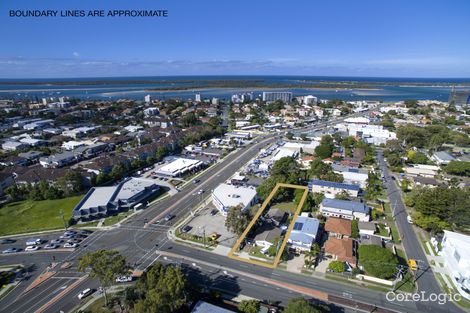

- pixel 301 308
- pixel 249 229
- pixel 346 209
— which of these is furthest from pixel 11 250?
pixel 346 209

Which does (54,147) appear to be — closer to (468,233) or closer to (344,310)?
(344,310)

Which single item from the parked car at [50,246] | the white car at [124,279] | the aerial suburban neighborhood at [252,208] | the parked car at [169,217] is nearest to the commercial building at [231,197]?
the aerial suburban neighborhood at [252,208]

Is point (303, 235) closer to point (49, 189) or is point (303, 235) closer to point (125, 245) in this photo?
point (125, 245)

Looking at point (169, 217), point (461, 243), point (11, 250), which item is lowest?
point (11, 250)

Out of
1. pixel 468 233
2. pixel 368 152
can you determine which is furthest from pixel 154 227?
pixel 368 152

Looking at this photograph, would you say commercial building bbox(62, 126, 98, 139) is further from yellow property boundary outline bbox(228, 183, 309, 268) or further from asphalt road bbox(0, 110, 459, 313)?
yellow property boundary outline bbox(228, 183, 309, 268)
